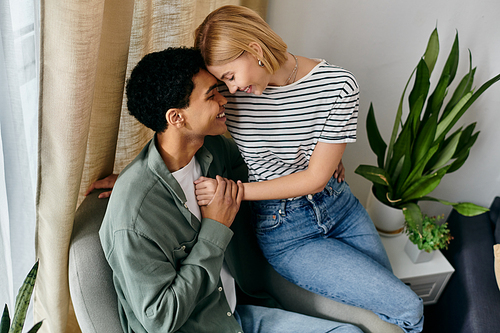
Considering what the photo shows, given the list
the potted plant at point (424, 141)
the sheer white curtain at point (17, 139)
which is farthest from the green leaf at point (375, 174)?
the sheer white curtain at point (17, 139)

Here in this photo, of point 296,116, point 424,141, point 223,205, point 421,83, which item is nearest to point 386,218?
point 424,141

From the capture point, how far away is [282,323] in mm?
1193

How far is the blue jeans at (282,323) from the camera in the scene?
117cm

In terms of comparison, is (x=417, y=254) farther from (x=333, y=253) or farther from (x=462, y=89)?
(x=462, y=89)

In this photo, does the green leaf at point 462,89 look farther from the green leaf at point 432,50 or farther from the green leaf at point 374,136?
the green leaf at point 374,136

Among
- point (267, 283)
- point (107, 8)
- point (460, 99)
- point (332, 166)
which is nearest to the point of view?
point (107, 8)

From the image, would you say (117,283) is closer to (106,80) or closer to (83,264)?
(83,264)

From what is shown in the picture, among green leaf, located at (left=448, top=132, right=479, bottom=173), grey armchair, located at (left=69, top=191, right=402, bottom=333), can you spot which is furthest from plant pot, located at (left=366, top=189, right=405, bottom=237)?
grey armchair, located at (left=69, top=191, right=402, bottom=333)

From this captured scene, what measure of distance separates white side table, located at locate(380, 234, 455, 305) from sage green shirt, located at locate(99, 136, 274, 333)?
89 centimetres

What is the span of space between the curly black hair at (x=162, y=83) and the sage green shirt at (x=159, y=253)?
13 centimetres

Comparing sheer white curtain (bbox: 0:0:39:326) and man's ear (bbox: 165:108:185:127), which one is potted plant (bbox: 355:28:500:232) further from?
sheer white curtain (bbox: 0:0:39:326)

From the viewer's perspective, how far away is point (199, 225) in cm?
111

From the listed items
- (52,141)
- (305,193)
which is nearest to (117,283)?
(52,141)

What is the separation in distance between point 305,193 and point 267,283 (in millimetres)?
459
